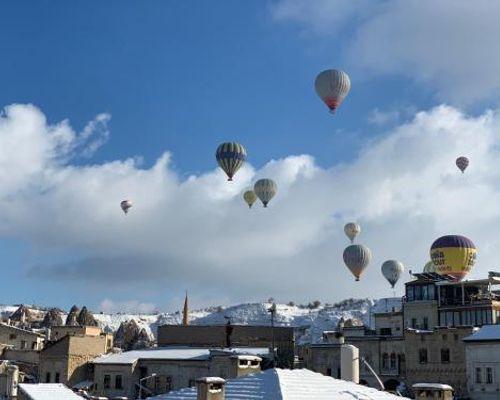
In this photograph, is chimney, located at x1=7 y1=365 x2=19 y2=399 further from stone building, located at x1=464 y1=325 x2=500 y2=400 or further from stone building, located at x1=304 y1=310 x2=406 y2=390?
stone building, located at x1=464 y1=325 x2=500 y2=400

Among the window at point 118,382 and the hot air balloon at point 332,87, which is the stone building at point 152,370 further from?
the hot air balloon at point 332,87

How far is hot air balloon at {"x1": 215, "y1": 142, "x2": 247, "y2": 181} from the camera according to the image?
82.1 m

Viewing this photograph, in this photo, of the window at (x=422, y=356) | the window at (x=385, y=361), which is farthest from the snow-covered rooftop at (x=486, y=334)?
the window at (x=385, y=361)

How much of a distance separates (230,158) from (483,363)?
112ft

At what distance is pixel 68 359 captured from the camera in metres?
72.8

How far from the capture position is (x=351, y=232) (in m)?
103

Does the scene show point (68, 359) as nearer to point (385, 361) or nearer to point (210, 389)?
point (385, 361)

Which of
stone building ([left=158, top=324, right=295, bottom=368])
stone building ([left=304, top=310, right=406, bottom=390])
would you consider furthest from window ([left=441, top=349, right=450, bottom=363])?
stone building ([left=158, top=324, right=295, bottom=368])

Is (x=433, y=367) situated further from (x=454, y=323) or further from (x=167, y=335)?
(x=167, y=335)

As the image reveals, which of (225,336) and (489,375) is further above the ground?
(225,336)

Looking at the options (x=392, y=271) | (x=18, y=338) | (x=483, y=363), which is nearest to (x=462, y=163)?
(x=392, y=271)

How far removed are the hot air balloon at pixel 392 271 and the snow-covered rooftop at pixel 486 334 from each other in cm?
3786

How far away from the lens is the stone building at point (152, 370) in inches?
2574

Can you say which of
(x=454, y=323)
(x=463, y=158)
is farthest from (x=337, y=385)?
(x=463, y=158)
